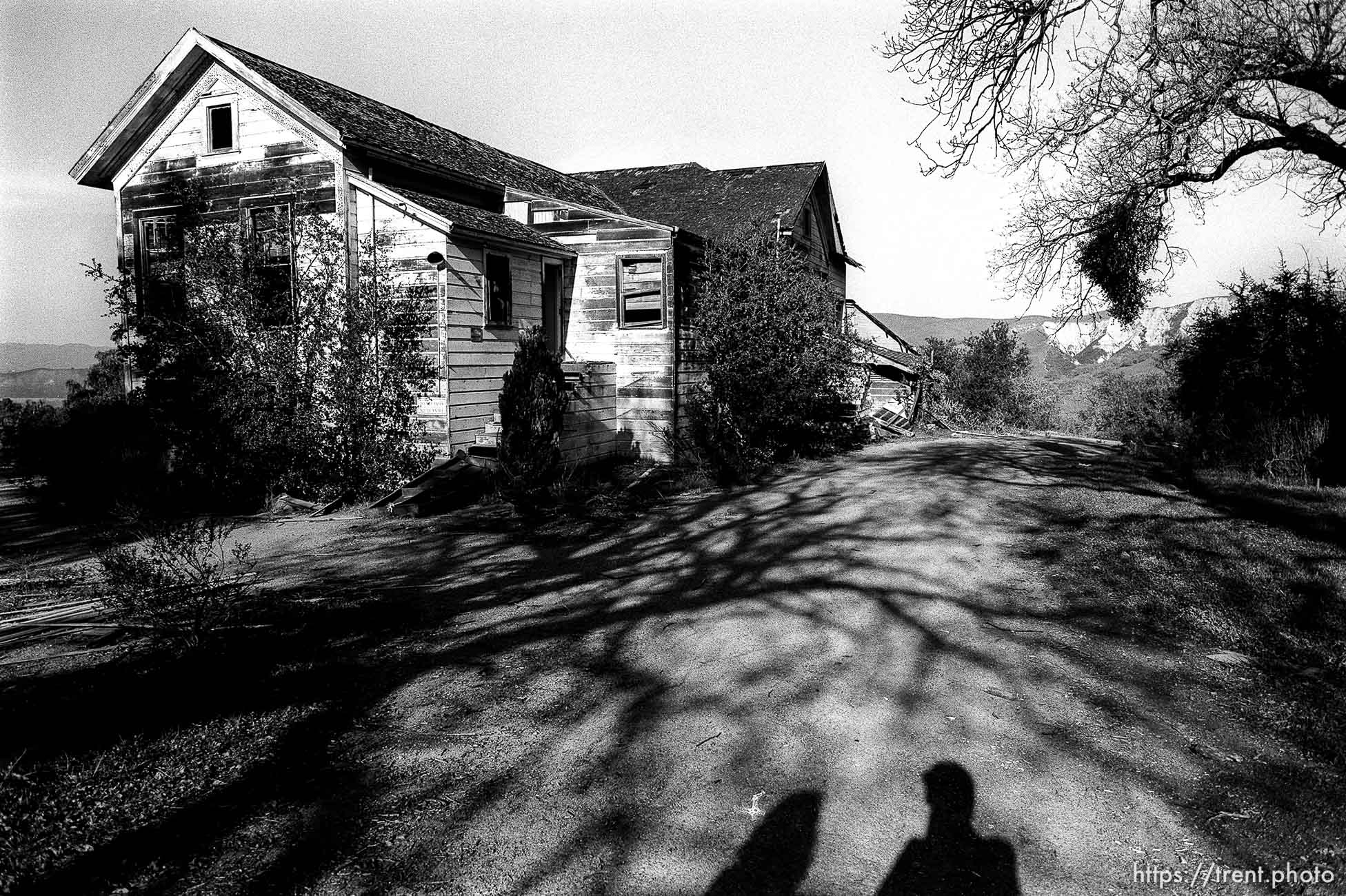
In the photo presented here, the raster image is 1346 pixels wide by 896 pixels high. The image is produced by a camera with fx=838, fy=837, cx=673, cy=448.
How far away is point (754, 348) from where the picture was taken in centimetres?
1509

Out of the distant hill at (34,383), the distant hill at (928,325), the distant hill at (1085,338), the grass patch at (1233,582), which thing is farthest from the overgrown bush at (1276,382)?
the distant hill at (928,325)

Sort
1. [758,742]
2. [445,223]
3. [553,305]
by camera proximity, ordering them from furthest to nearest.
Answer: [553,305] < [445,223] < [758,742]

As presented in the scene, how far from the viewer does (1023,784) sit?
395cm

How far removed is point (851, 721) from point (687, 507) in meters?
7.06

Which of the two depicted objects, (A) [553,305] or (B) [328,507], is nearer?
(B) [328,507]

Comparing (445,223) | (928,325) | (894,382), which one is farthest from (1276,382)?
(928,325)

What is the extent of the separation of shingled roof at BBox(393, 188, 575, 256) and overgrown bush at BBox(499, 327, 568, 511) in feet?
9.24

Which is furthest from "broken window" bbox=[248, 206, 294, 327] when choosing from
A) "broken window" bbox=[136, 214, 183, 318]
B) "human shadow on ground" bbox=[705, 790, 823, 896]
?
"human shadow on ground" bbox=[705, 790, 823, 896]

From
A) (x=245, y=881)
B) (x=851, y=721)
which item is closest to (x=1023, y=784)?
(x=851, y=721)

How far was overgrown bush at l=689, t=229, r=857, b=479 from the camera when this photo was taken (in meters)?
15.1

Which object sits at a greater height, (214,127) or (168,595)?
(214,127)

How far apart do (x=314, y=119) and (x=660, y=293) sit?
704 centimetres

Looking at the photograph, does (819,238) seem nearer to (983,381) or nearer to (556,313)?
(983,381)

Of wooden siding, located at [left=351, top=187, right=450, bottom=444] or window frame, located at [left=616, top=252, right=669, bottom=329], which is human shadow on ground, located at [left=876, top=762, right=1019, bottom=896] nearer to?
wooden siding, located at [left=351, top=187, right=450, bottom=444]
